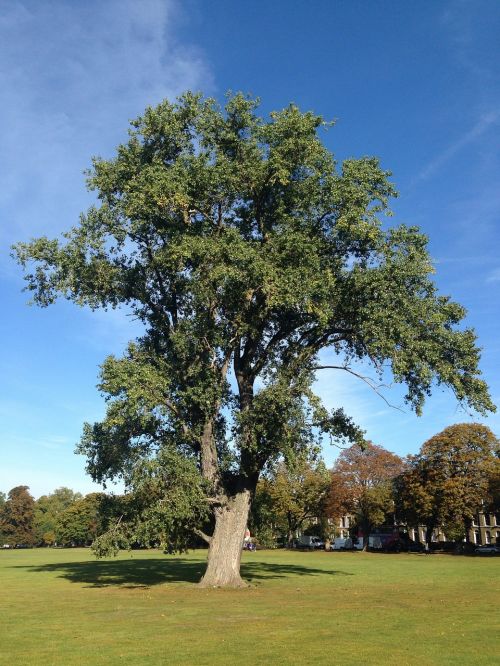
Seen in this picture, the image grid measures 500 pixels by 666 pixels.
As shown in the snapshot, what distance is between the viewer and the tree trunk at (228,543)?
83.8 feet

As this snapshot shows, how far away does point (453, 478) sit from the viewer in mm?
68812

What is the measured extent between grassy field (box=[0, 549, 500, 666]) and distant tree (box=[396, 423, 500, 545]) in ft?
138

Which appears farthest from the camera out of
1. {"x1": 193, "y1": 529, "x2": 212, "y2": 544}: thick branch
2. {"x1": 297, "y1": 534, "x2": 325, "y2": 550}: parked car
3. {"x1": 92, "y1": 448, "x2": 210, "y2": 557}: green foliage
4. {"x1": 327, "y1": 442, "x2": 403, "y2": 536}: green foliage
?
{"x1": 297, "y1": 534, "x2": 325, "y2": 550}: parked car

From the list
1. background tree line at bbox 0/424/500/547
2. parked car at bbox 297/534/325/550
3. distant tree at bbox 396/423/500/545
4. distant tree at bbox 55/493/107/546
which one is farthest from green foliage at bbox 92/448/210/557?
distant tree at bbox 55/493/107/546

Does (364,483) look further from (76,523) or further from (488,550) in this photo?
(76,523)

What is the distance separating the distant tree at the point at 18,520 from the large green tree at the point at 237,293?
12184cm

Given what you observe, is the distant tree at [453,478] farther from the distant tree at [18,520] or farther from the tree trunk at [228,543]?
the distant tree at [18,520]

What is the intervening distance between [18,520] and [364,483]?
8844cm

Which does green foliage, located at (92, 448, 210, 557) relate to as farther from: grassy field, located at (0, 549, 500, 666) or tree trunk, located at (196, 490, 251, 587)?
grassy field, located at (0, 549, 500, 666)

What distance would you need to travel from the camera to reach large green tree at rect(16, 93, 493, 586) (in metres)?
23.8

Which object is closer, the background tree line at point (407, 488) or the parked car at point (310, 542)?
the background tree line at point (407, 488)

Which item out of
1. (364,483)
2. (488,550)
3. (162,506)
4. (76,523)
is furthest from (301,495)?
(162,506)

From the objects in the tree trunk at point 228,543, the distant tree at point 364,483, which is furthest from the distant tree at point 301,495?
the tree trunk at point 228,543

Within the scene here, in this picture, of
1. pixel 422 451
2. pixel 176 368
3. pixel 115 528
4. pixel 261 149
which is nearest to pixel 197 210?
pixel 261 149
